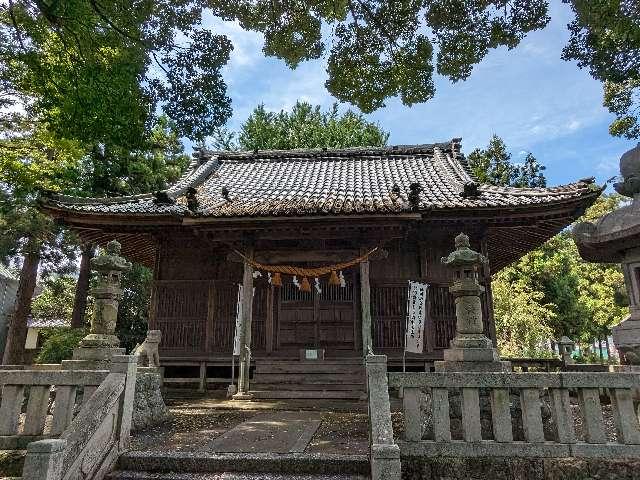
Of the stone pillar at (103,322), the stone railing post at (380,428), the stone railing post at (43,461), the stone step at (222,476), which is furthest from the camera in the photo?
the stone pillar at (103,322)

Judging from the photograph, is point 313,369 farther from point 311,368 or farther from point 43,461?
point 43,461

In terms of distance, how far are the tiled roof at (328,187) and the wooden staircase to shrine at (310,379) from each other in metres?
3.69

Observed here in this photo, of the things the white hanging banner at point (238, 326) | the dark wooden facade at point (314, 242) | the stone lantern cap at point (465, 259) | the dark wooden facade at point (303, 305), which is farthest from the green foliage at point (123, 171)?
the stone lantern cap at point (465, 259)

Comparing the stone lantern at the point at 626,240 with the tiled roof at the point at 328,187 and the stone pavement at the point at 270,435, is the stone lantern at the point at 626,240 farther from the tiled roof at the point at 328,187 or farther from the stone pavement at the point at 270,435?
the stone pavement at the point at 270,435

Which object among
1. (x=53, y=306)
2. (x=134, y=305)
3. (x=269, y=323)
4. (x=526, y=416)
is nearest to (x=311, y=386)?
(x=269, y=323)

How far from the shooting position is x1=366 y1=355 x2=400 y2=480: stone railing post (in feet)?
13.6

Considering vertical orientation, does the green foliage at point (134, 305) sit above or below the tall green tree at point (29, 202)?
below

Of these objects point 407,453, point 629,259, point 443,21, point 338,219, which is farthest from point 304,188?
point 407,453

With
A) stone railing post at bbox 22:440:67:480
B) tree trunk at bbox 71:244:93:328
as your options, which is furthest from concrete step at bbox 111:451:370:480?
tree trunk at bbox 71:244:93:328

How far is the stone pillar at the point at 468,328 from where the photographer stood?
584 centimetres

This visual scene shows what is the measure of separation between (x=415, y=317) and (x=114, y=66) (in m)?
8.59

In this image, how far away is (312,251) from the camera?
1053 centimetres

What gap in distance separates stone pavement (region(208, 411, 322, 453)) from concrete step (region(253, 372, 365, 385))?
6.62ft

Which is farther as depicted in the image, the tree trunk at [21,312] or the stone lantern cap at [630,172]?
the tree trunk at [21,312]
